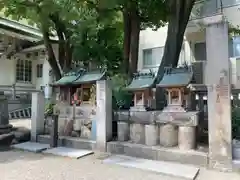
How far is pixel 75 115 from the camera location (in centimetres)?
909

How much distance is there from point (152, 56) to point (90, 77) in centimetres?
955

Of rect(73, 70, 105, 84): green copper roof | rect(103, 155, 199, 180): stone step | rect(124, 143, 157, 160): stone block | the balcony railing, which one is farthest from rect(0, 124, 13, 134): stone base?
the balcony railing

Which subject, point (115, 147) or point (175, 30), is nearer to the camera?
point (115, 147)

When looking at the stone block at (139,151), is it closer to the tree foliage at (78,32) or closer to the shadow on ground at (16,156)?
the shadow on ground at (16,156)

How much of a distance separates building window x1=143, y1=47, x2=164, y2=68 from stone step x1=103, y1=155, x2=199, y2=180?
11.0 m

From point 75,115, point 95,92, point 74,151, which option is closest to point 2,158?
point 74,151

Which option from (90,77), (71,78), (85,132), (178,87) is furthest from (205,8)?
(85,132)

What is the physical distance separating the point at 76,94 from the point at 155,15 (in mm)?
5047

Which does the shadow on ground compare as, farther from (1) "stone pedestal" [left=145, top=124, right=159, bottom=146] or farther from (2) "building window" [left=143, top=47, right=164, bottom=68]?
(2) "building window" [left=143, top=47, right=164, bottom=68]

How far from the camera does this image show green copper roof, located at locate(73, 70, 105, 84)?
8406mm

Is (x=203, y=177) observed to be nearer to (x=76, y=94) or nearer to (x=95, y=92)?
(x=95, y=92)

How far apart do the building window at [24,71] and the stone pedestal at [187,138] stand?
47.9 feet

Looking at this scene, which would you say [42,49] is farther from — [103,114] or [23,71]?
[103,114]

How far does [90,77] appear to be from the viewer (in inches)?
343
